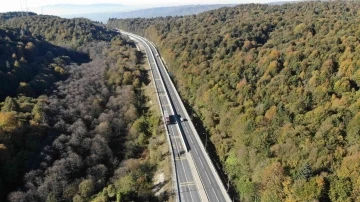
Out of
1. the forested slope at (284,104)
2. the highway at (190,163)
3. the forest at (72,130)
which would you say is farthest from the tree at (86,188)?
the forested slope at (284,104)

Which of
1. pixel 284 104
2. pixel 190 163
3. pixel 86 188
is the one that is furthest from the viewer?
pixel 284 104

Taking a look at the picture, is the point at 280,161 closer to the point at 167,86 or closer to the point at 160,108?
the point at 160,108

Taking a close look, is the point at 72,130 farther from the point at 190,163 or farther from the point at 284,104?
the point at 284,104

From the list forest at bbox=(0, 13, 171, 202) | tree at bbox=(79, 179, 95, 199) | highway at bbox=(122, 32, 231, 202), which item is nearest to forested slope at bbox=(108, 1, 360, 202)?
highway at bbox=(122, 32, 231, 202)

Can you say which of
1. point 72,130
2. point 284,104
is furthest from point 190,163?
point 72,130

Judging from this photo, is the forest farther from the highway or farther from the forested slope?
the forested slope

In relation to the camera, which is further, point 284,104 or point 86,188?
point 284,104
